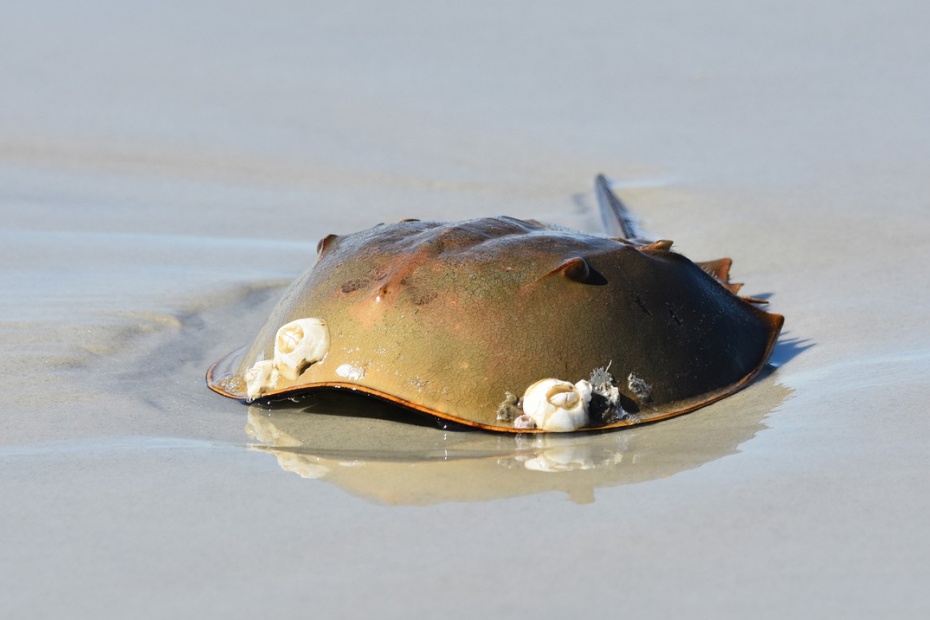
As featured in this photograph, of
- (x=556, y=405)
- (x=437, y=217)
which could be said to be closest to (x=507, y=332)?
(x=556, y=405)

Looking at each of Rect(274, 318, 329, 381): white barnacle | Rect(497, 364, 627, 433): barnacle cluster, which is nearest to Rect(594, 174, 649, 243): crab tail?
Rect(497, 364, 627, 433): barnacle cluster

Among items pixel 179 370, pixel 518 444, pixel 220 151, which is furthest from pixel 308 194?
pixel 518 444

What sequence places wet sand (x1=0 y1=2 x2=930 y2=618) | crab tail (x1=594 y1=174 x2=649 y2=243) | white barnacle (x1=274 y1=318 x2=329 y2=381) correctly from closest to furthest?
1. wet sand (x1=0 y1=2 x2=930 y2=618)
2. white barnacle (x1=274 y1=318 x2=329 y2=381)
3. crab tail (x1=594 y1=174 x2=649 y2=243)

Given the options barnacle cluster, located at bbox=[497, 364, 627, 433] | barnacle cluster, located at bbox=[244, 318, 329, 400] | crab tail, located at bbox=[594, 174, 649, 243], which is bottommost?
barnacle cluster, located at bbox=[497, 364, 627, 433]

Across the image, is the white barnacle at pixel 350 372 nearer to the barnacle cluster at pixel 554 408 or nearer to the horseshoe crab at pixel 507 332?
the horseshoe crab at pixel 507 332

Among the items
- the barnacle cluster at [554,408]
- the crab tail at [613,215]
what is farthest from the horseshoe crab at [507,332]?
the crab tail at [613,215]

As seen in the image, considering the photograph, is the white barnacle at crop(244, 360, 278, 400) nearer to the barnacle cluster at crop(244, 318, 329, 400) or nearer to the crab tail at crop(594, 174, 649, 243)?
the barnacle cluster at crop(244, 318, 329, 400)
